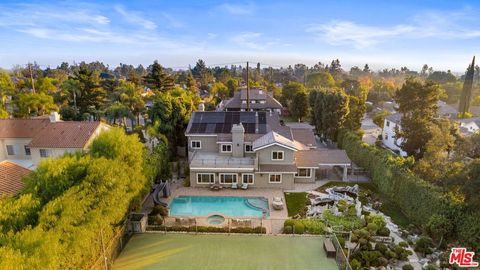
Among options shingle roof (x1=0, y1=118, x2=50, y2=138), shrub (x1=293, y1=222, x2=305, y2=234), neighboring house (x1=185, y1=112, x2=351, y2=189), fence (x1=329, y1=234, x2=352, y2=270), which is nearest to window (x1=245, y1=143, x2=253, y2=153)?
neighboring house (x1=185, y1=112, x2=351, y2=189)

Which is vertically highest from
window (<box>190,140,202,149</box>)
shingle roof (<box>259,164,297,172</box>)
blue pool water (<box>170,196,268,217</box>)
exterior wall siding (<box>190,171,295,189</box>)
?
window (<box>190,140,202,149</box>)

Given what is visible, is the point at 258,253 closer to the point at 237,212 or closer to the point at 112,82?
the point at 237,212

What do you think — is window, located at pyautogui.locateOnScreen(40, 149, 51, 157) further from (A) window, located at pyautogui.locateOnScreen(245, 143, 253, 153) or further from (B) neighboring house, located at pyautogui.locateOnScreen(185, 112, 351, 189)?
(A) window, located at pyautogui.locateOnScreen(245, 143, 253, 153)

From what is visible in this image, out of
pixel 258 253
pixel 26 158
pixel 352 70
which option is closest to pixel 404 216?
pixel 258 253

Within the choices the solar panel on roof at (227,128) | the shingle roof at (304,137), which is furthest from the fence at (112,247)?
the shingle roof at (304,137)

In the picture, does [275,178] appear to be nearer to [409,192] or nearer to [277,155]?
[277,155]

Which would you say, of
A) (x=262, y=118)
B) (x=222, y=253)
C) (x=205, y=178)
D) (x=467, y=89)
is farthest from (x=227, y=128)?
Answer: (x=467, y=89)

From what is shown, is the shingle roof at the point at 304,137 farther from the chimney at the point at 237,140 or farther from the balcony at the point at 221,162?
the balcony at the point at 221,162
